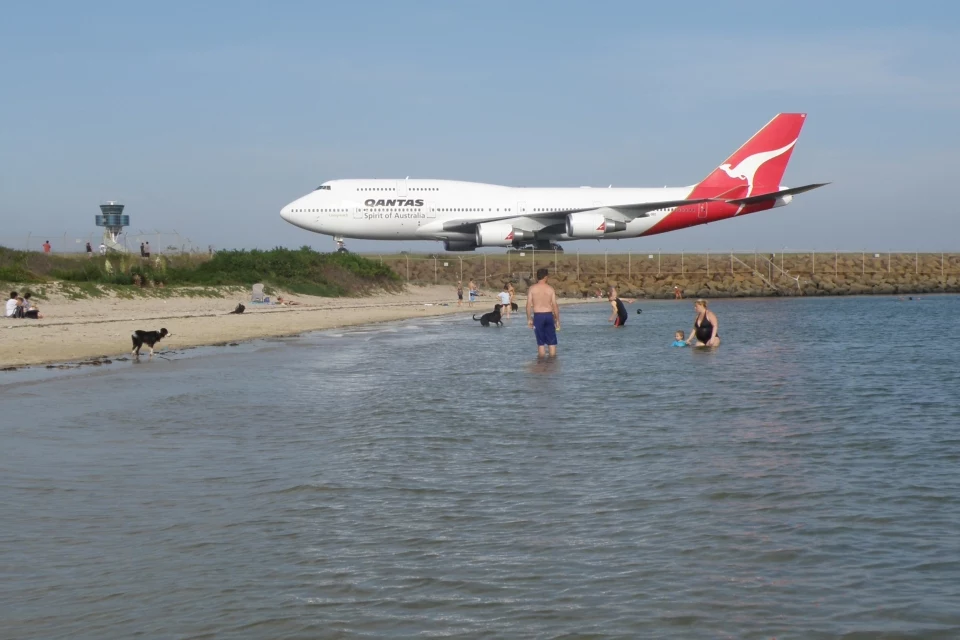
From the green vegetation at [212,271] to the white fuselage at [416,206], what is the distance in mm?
2355

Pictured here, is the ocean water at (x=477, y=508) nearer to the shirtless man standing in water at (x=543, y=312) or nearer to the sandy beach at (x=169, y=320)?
the shirtless man standing in water at (x=543, y=312)

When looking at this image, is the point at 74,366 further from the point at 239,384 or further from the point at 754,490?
the point at 754,490

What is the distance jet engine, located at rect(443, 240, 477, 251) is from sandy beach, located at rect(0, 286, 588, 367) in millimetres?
6886

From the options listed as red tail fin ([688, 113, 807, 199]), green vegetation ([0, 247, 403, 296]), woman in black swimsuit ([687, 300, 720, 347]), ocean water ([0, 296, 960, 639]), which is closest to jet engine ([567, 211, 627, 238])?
red tail fin ([688, 113, 807, 199])

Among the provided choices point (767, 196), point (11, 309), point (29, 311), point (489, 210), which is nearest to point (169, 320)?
point (29, 311)

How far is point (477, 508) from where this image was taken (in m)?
6.59

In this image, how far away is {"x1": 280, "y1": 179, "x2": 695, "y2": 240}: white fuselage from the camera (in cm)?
4700

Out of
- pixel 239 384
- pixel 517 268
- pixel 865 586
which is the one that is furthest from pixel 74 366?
pixel 517 268

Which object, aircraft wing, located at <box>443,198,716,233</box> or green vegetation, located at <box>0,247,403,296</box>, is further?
aircraft wing, located at <box>443,198,716,233</box>

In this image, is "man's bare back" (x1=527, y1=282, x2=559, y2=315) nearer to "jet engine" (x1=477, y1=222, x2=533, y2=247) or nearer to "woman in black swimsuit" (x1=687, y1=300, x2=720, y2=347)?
"woman in black swimsuit" (x1=687, y1=300, x2=720, y2=347)

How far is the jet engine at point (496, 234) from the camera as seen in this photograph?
46.7 metres

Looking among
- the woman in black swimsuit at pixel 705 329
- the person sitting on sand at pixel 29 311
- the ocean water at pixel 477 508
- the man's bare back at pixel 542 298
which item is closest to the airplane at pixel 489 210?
the person sitting on sand at pixel 29 311

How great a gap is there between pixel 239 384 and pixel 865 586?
1054cm

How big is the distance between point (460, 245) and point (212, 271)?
43.8 feet
